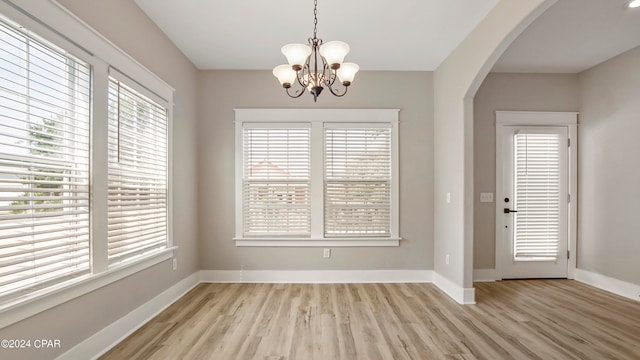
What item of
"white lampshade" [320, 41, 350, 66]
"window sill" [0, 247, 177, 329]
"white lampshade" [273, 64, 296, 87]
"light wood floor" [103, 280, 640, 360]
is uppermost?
"white lampshade" [320, 41, 350, 66]

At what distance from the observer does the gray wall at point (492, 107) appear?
4.27m

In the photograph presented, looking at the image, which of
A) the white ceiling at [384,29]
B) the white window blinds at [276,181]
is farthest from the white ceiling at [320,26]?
the white window blinds at [276,181]

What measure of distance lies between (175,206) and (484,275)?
166 inches

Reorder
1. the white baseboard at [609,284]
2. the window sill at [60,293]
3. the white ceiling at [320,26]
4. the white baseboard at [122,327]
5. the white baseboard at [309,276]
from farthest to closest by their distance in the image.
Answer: the white baseboard at [309,276] → the white baseboard at [609,284] → the white ceiling at [320,26] → the white baseboard at [122,327] → the window sill at [60,293]

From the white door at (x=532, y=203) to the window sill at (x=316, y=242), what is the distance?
1.61 meters

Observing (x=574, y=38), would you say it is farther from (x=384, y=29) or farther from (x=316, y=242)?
(x=316, y=242)

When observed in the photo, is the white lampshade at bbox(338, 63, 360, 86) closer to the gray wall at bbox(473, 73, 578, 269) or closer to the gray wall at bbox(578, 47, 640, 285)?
the gray wall at bbox(473, 73, 578, 269)

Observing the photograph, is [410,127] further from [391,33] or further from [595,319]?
[595,319]

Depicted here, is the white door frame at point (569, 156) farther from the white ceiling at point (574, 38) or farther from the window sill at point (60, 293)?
the window sill at point (60, 293)

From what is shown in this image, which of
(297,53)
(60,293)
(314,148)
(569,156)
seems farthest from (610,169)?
(60,293)

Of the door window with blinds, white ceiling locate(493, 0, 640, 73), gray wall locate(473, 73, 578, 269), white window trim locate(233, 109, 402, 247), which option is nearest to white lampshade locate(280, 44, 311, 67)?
white window trim locate(233, 109, 402, 247)

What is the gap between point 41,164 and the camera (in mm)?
1842

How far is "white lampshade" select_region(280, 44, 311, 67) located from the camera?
2.22 metres

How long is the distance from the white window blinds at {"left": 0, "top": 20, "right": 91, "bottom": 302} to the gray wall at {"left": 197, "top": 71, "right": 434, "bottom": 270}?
81.1 inches
